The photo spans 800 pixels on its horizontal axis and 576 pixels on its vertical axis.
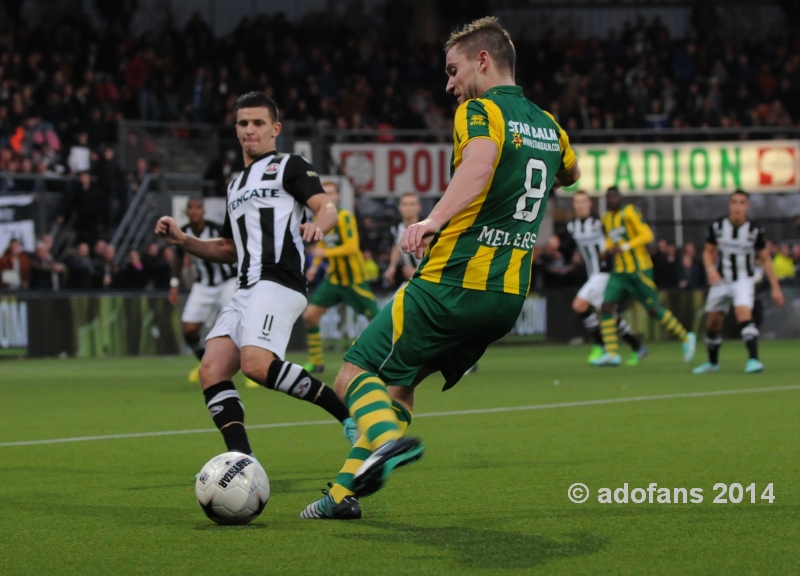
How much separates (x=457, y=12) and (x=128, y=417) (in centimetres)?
2366

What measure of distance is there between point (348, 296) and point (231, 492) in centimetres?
1020

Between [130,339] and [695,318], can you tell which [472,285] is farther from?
[695,318]

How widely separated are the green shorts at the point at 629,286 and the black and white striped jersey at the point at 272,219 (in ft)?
33.2

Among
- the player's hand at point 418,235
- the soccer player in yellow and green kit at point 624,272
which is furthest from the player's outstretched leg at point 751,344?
the player's hand at point 418,235

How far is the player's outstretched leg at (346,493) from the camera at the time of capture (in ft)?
16.6

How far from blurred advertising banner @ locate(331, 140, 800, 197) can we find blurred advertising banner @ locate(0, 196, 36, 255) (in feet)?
21.1

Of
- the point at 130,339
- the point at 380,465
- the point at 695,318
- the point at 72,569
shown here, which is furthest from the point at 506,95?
the point at 695,318

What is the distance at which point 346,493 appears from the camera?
517 cm

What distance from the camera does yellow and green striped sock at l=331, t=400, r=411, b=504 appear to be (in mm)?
5052

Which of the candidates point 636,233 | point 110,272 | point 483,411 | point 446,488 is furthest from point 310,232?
point 110,272

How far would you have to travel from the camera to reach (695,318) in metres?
23.1

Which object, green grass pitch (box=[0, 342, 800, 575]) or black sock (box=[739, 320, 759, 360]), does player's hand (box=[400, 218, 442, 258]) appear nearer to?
green grass pitch (box=[0, 342, 800, 575])

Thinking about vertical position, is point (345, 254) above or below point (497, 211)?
below

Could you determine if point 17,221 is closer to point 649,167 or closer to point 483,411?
point 483,411
